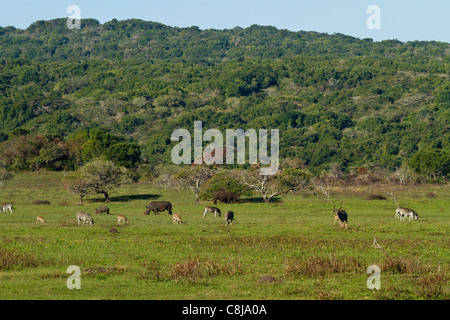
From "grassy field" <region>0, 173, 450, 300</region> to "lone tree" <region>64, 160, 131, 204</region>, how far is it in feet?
55.7

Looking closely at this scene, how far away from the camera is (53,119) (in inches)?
6772

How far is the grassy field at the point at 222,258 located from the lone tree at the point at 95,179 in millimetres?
16983

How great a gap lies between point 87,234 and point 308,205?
2685cm

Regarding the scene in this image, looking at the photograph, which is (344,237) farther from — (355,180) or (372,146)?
(372,146)

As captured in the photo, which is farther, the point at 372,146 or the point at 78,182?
the point at 372,146

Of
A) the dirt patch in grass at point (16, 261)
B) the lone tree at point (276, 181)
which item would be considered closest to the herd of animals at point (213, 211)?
the lone tree at point (276, 181)

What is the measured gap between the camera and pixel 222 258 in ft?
77.9

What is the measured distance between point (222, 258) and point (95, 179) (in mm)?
40291

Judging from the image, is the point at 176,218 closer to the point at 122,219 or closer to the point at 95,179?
the point at 122,219

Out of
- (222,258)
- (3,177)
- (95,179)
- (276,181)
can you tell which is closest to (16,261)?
(222,258)

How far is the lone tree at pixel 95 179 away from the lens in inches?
2415

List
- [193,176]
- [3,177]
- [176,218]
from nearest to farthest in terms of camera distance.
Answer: [176,218] → [193,176] → [3,177]

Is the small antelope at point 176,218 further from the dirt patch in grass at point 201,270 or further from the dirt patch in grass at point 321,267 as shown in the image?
the dirt patch in grass at point 321,267

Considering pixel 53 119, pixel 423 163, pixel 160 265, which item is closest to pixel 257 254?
pixel 160 265
